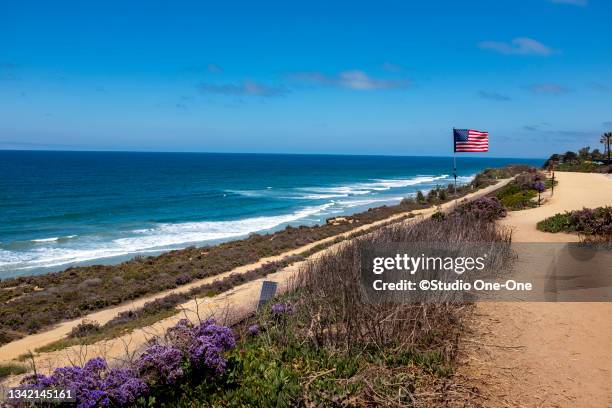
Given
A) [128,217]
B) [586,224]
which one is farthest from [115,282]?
[128,217]

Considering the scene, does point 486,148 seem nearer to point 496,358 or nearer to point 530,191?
point 530,191

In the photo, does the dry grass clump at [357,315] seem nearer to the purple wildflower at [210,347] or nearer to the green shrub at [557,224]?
the purple wildflower at [210,347]

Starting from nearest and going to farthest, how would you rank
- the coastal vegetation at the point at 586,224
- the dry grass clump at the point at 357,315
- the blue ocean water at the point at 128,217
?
the dry grass clump at the point at 357,315 → the coastal vegetation at the point at 586,224 → the blue ocean water at the point at 128,217

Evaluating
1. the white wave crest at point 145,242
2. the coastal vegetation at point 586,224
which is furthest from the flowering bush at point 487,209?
the white wave crest at point 145,242

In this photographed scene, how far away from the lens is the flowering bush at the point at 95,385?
13.9 feet

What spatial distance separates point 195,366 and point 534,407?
3477 millimetres

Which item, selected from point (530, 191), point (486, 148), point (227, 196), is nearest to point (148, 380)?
point (486, 148)

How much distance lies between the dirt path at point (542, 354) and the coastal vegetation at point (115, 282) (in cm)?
935

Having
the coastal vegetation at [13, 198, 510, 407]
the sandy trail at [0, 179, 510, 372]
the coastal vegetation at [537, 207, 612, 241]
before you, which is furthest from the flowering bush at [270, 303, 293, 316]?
the coastal vegetation at [537, 207, 612, 241]

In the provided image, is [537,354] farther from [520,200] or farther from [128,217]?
[128,217]

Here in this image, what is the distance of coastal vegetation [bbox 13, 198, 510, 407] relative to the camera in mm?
4469

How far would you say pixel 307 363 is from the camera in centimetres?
523

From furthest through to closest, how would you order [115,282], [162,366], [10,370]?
1. [115,282]
2. [10,370]
3. [162,366]

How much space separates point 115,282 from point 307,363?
626 inches
